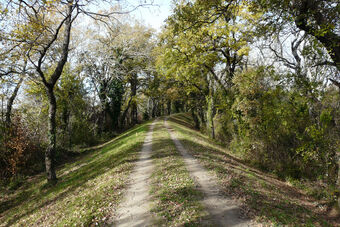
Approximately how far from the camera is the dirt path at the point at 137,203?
5473mm

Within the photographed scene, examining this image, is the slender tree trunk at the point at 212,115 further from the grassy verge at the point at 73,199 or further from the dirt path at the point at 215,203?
the dirt path at the point at 215,203

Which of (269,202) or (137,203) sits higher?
(137,203)

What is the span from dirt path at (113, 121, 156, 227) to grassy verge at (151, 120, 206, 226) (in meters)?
0.30

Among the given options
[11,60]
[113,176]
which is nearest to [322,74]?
[113,176]

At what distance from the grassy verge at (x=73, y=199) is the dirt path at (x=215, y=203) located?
10.1 feet

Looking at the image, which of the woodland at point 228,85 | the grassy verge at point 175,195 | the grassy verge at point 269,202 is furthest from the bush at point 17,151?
the grassy verge at point 269,202

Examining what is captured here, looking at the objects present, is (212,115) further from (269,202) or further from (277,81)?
(269,202)

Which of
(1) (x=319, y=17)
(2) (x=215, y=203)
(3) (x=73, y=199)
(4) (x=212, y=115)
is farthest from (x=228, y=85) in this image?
(3) (x=73, y=199)

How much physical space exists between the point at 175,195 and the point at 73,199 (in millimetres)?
4211

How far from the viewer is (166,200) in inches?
248

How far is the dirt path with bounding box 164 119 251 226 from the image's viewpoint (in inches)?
210

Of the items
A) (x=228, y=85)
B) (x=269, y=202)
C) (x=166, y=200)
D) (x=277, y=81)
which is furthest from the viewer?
(x=228, y=85)

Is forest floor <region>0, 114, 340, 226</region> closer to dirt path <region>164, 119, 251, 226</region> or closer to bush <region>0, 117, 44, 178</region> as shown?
dirt path <region>164, 119, 251, 226</region>

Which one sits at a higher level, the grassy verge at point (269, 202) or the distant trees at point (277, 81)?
the distant trees at point (277, 81)
